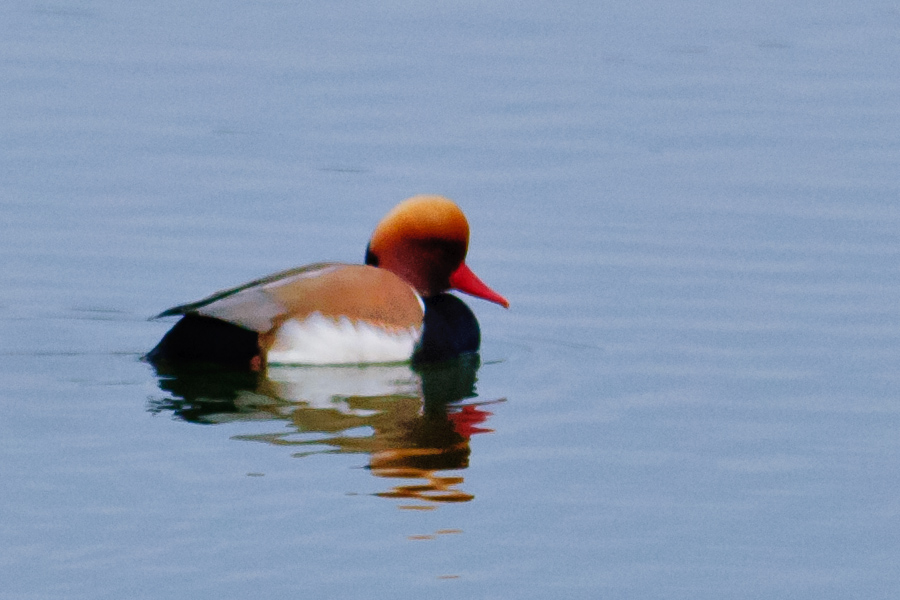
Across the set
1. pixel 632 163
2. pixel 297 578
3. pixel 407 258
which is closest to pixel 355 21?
pixel 632 163

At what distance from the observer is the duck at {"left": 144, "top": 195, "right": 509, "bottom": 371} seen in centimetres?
888

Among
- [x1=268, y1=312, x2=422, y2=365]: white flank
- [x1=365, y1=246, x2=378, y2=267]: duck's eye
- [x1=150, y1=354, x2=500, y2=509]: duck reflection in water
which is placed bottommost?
[x1=150, y1=354, x2=500, y2=509]: duck reflection in water

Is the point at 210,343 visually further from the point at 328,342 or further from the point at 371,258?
the point at 371,258

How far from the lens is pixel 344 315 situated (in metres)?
9.03

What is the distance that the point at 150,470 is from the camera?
23.7ft

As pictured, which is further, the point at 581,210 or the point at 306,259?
the point at 581,210

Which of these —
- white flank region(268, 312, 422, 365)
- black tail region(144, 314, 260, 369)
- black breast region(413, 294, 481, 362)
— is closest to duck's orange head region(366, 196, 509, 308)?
black breast region(413, 294, 481, 362)

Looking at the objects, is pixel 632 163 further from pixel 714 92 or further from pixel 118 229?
pixel 118 229

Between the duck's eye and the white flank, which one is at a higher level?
the duck's eye

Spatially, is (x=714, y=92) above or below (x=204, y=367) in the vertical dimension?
above

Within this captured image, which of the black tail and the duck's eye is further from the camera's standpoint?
the duck's eye

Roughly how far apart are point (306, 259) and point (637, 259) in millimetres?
1745

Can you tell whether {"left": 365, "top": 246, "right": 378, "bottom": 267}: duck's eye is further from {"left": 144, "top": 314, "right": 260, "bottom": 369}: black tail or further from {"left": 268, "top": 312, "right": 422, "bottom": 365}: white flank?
{"left": 144, "top": 314, "right": 260, "bottom": 369}: black tail

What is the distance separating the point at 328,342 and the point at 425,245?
2.82 feet
